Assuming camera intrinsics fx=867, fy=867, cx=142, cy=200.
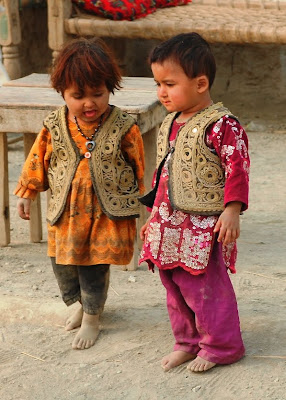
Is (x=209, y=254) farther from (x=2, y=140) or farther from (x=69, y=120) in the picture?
(x=2, y=140)

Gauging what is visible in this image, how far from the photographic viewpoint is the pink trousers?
123 inches

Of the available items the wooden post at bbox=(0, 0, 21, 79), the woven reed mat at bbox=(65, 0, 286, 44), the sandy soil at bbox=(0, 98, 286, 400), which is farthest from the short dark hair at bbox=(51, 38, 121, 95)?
the wooden post at bbox=(0, 0, 21, 79)

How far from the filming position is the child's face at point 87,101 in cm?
325

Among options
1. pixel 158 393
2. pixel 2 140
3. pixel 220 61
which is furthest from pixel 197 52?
Result: pixel 220 61

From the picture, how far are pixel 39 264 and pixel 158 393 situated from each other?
1.64 m

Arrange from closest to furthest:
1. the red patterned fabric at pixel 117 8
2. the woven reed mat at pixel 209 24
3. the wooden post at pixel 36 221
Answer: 1. the wooden post at pixel 36 221
2. the woven reed mat at pixel 209 24
3. the red patterned fabric at pixel 117 8

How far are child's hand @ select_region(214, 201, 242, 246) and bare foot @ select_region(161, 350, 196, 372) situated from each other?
0.55 m

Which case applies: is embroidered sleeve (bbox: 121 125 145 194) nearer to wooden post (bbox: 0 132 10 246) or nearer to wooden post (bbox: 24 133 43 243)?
wooden post (bbox: 0 132 10 246)

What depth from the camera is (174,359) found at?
3.27 m

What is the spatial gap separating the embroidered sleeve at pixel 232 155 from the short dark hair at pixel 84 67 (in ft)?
1.66

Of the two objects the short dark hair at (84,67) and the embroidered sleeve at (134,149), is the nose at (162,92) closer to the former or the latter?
the short dark hair at (84,67)

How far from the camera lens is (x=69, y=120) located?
343 cm

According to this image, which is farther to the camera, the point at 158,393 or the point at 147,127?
the point at 147,127

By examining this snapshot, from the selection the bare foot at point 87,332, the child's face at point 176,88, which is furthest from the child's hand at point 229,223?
the bare foot at point 87,332
